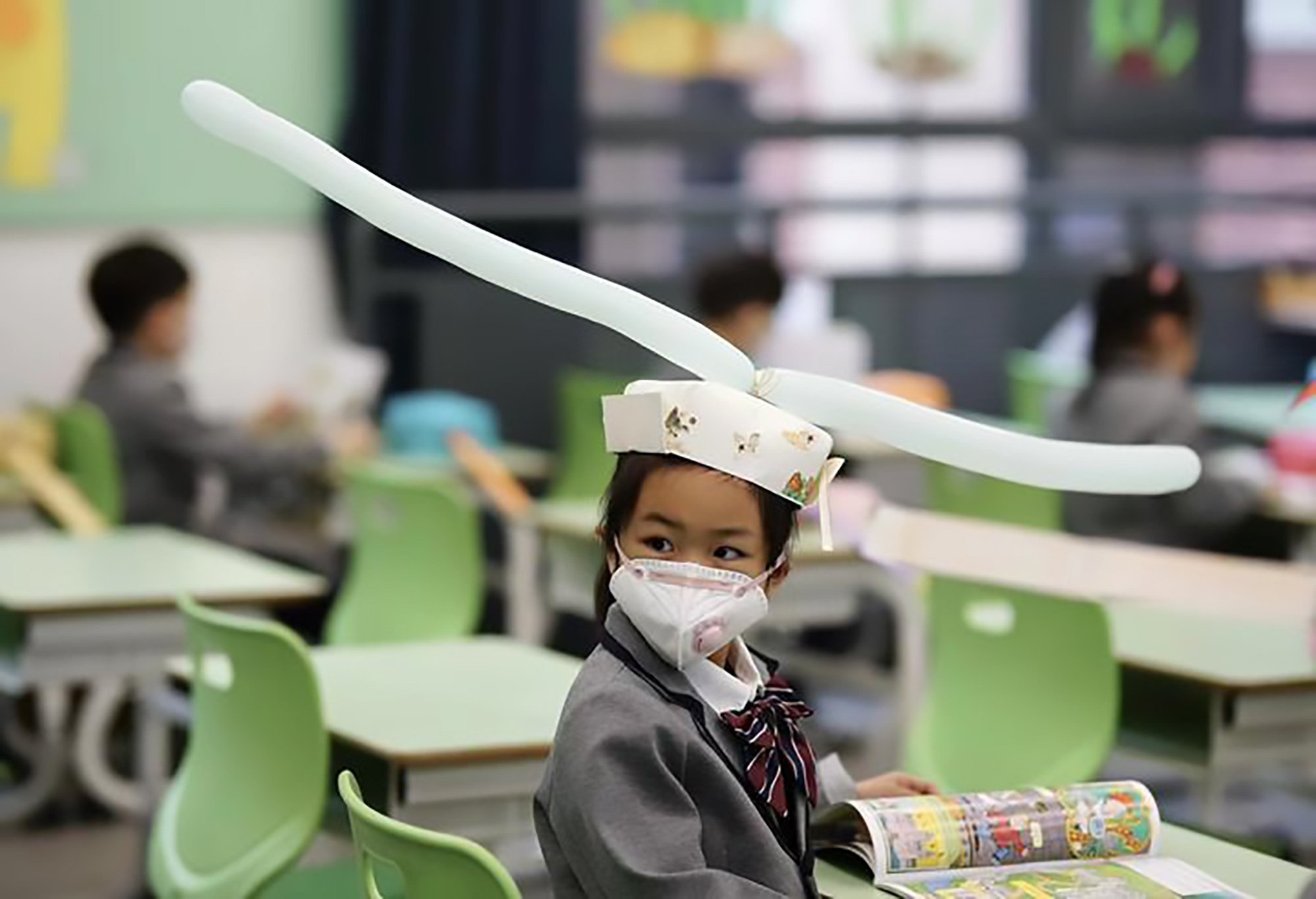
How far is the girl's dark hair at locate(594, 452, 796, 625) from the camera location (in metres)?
2.09

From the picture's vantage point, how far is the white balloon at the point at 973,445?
2152 mm

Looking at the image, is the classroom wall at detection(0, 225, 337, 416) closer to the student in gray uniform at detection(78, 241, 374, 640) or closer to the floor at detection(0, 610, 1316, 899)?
the student in gray uniform at detection(78, 241, 374, 640)

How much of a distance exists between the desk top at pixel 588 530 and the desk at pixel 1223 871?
2.35 m

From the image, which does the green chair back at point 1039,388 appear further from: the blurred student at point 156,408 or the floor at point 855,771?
the blurred student at point 156,408

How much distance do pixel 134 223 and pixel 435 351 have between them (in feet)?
3.17

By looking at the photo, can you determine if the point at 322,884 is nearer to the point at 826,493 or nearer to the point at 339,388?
the point at 826,493

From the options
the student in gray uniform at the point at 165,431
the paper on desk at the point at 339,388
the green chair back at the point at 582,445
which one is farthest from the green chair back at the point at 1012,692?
A: the paper on desk at the point at 339,388

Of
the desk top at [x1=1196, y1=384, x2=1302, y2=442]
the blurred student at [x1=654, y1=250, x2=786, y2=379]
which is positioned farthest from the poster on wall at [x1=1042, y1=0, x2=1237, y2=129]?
the blurred student at [x1=654, y1=250, x2=786, y2=379]

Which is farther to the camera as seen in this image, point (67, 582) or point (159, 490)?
point (159, 490)

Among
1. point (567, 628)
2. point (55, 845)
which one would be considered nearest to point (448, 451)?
point (567, 628)

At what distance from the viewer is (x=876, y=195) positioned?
8.27 metres

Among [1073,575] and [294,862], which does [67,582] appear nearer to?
[294,862]

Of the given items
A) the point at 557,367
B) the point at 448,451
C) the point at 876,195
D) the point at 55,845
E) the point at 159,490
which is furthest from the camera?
the point at 876,195

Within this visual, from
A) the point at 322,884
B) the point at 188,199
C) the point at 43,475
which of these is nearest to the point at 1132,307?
the point at 43,475
